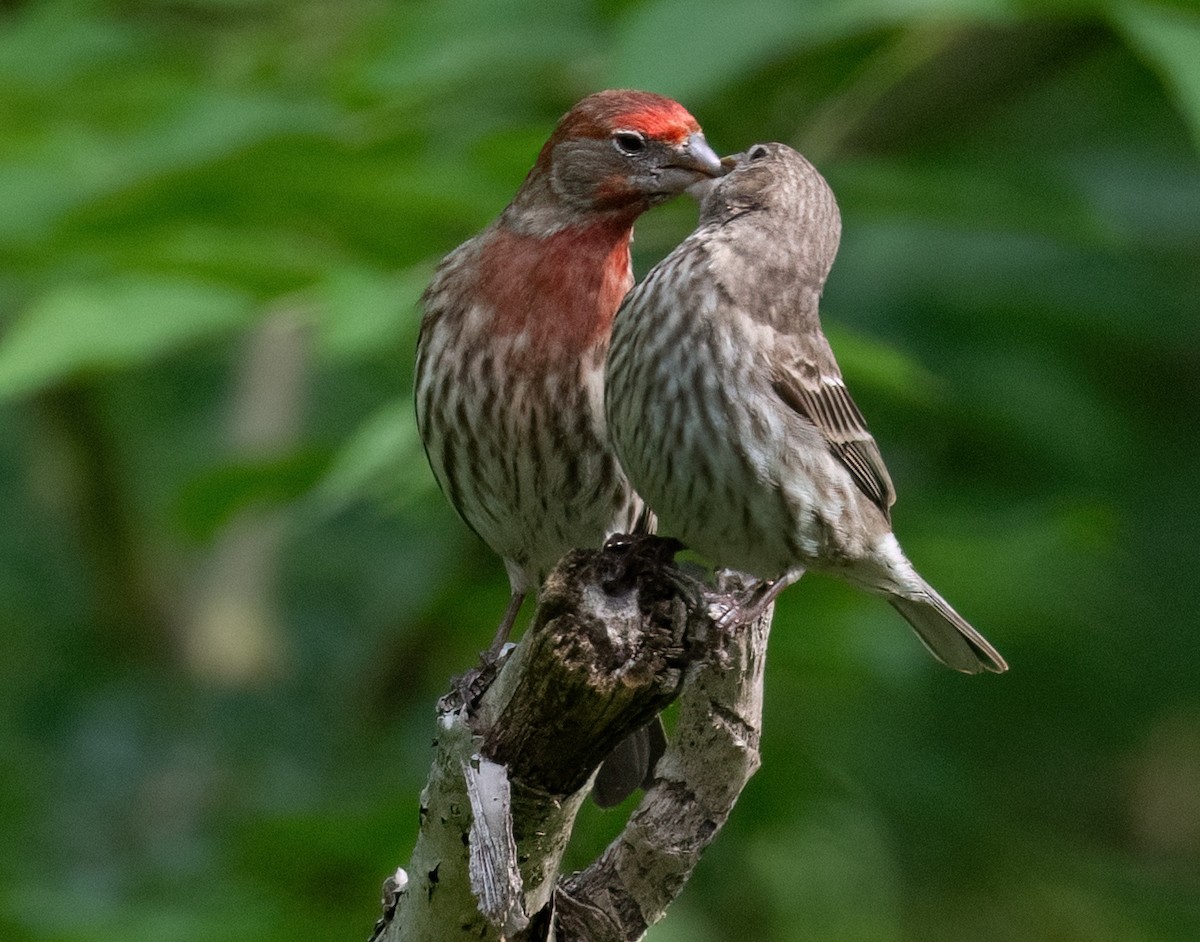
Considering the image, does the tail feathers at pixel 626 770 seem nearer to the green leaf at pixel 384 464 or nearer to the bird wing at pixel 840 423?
the bird wing at pixel 840 423

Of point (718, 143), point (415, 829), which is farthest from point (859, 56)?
point (415, 829)

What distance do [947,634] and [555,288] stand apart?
4.67ft

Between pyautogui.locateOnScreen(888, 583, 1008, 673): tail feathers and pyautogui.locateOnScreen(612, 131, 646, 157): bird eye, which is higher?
pyautogui.locateOnScreen(612, 131, 646, 157): bird eye

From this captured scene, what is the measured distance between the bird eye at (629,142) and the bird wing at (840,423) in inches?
32.9

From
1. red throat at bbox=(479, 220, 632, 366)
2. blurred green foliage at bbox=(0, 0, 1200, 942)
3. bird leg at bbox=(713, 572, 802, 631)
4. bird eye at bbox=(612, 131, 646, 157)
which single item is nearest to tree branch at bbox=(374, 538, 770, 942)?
bird leg at bbox=(713, 572, 802, 631)

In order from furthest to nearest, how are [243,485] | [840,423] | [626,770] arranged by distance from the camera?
[243,485] → [626,770] → [840,423]

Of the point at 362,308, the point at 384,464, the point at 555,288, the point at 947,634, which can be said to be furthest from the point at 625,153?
the point at 947,634

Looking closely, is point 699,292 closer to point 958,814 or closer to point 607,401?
point 607,401

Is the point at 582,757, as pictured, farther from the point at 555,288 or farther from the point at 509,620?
the point at 509,620

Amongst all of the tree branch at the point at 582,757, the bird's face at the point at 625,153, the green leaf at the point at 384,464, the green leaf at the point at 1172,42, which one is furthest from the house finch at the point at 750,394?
the green leaf at the point at 1172,42

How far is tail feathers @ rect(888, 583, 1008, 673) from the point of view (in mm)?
5422

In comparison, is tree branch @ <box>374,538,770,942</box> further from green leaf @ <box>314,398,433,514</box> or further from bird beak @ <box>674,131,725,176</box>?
bird beak @ <box>674,131,725,176</box>

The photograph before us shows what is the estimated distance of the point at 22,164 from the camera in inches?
238

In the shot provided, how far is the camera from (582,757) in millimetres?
4047
